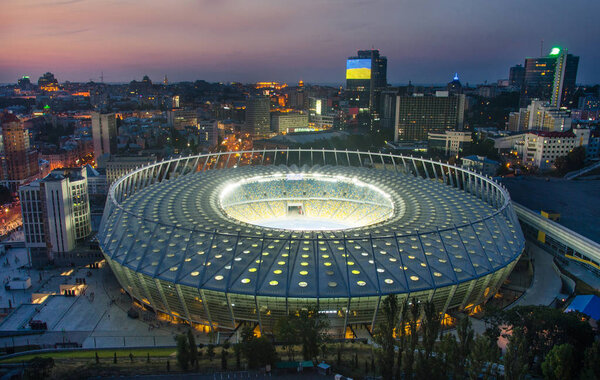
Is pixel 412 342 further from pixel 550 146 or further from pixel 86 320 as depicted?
pixel 550 146

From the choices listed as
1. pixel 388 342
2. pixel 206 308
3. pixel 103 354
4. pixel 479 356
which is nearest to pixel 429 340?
pixel 388 342

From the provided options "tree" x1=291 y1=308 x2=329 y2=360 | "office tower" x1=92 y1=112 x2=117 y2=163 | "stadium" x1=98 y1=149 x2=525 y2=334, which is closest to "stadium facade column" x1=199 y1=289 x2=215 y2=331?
"stadium" x1=98 y1=149 x2=525 y2=334

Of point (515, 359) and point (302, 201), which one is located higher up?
point (515, 359)

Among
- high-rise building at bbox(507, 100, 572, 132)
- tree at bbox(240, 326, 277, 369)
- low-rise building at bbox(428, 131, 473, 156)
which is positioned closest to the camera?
tree at bbox(240, 326, 277, 369)

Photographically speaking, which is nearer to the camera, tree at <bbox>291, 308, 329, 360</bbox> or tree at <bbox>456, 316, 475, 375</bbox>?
tree at <bbox>456, 316, 475, 375</bbox>

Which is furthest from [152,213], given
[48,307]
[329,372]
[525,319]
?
[525,319]

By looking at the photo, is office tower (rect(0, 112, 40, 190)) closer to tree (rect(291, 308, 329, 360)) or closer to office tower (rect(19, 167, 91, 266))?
office tower (rect(19, 167, 91, 266))

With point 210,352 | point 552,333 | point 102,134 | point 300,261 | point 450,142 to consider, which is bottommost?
point 210,352
